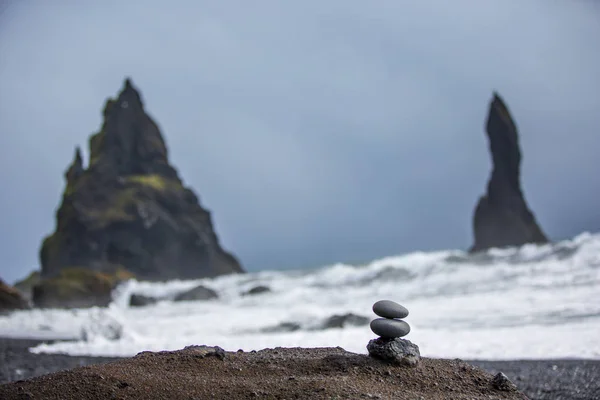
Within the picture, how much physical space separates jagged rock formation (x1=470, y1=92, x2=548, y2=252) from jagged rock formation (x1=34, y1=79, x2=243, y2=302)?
36910mm

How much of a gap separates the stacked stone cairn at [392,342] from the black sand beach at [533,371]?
9.49 ft

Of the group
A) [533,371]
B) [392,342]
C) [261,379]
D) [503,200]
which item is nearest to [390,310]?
[392,342]

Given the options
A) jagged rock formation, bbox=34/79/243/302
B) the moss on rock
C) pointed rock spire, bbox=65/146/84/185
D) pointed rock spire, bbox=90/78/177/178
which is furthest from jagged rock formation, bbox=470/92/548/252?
pointed rock spire, bbox=65/146/84/185

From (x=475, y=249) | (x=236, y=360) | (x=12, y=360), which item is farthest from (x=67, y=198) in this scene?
(x=236, y=360)

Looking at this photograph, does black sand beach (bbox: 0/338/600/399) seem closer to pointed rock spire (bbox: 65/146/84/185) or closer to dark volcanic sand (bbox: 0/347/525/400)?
dark volcanic sand (bbox: 0/347/525/400)

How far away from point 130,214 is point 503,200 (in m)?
49.6

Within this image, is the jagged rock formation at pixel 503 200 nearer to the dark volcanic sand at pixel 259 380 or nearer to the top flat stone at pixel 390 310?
the top flat stone at pixel 390 310

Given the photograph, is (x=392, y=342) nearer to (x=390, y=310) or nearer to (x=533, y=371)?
(x=390, y=310)

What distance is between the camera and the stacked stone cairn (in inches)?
278

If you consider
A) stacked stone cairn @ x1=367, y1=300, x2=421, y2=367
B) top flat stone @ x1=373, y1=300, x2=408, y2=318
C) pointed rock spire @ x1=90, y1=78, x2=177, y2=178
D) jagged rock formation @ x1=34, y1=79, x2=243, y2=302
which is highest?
pointed rock spire @ x1=90, y1=78, x2=177, y2=178

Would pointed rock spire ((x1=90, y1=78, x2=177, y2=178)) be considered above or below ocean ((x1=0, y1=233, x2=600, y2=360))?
above

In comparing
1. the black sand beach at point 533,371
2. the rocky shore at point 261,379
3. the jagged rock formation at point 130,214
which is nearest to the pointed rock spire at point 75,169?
the jagged rock formation at point 130,214

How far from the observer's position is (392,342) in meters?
7.18

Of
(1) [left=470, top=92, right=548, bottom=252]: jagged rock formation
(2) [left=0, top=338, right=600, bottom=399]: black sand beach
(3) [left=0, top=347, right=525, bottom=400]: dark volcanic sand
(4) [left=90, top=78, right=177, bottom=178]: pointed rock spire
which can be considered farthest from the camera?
(4) [left=90, top=78, right=177, bottom=178]: pointed rock spire
